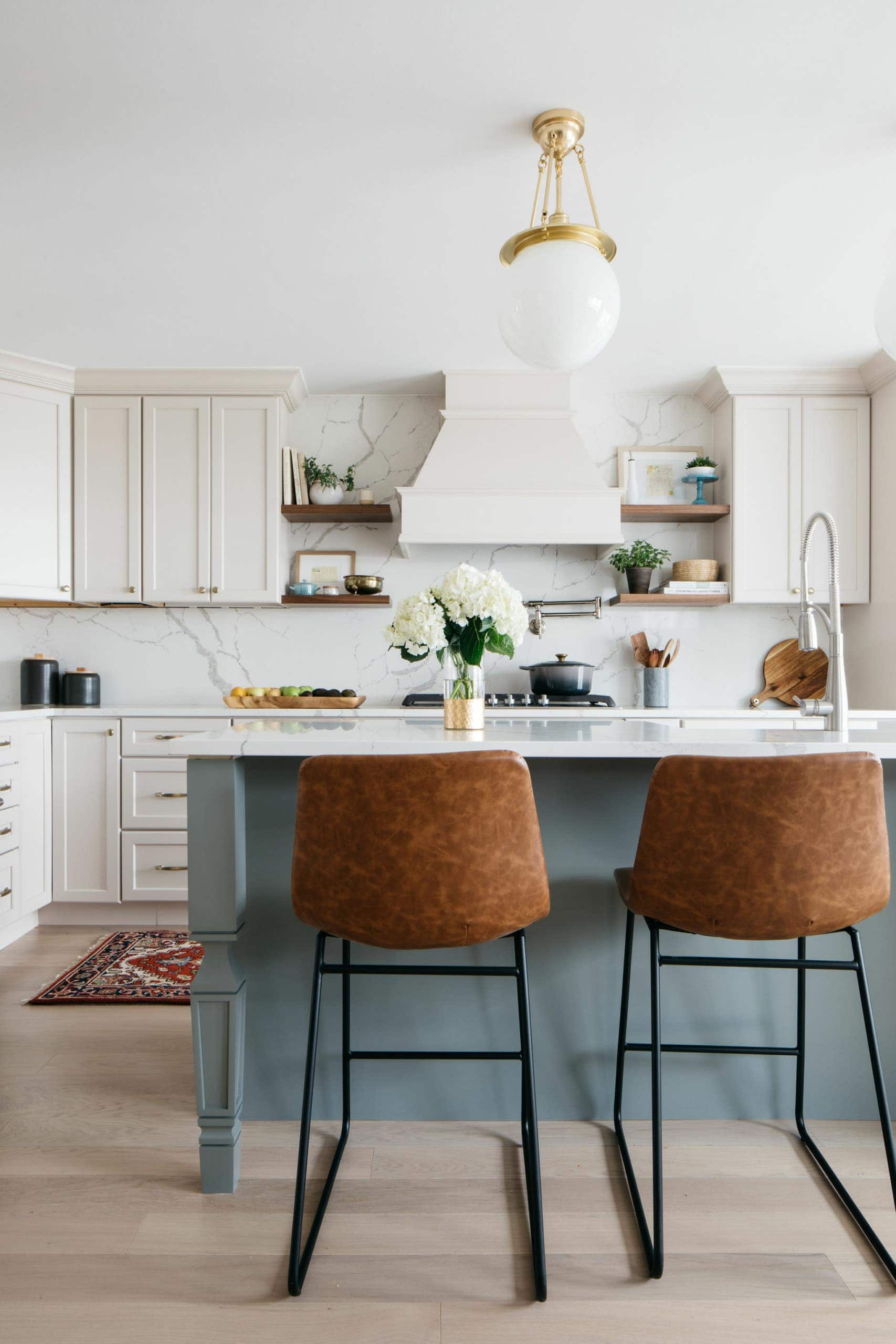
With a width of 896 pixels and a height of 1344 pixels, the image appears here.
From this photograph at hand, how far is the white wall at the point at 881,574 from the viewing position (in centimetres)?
364

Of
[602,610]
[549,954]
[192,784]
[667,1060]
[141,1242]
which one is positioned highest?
[602,610]

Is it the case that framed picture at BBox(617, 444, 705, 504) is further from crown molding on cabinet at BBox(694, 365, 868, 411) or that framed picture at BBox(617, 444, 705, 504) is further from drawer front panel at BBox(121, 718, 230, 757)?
drawer front panel at BBox(121, 718, 230, 757)

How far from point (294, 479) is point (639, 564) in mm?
1670

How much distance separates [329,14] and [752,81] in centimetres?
98

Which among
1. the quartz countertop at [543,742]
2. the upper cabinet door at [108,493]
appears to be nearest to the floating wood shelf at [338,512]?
the upper cabinet door at [108,493]

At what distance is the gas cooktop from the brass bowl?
0.53 m

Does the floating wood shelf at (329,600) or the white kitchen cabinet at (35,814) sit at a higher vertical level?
the floating wood shelf at (329,600)

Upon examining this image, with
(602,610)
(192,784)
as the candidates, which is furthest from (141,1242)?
(602,610)

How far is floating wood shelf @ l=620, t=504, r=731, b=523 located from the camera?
3.87m

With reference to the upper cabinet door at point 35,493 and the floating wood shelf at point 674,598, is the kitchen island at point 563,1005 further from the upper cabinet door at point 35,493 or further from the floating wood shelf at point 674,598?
the upper cabinet door at point 35,493

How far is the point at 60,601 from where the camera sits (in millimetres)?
3805

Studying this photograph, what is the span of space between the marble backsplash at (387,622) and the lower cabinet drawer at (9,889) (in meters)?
0.98

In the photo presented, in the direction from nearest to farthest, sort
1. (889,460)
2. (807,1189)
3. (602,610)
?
(807,1189), (889,460), (602,610)

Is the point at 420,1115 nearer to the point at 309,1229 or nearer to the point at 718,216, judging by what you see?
the point at 309,1229
